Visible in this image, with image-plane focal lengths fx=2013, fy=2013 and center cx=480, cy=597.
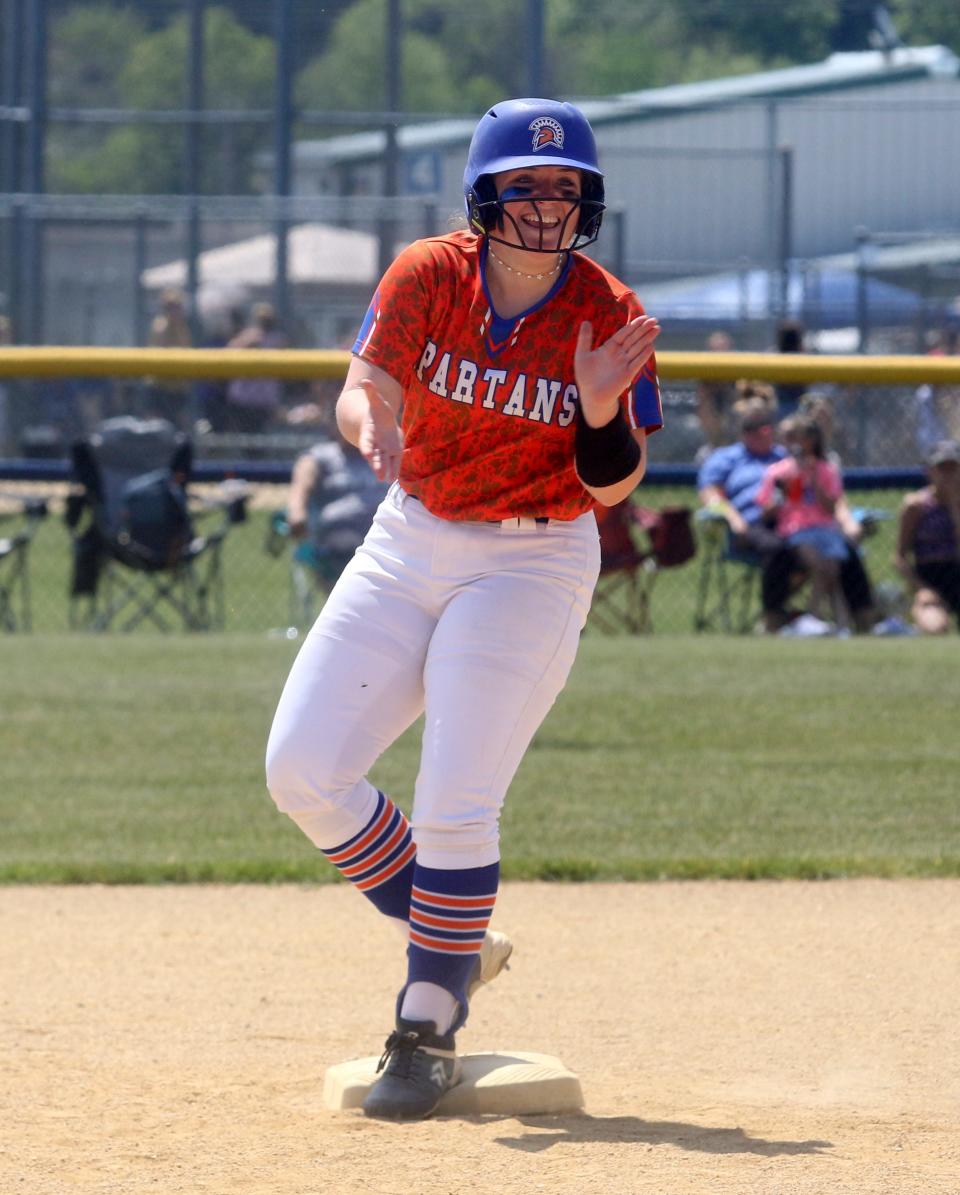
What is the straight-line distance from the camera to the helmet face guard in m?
3.52

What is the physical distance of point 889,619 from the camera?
34.3ft

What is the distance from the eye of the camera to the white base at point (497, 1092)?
3.66 meters

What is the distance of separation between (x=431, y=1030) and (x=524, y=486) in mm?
998

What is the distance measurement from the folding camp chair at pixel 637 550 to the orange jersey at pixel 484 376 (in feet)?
20.3

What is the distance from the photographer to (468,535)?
3.63 m

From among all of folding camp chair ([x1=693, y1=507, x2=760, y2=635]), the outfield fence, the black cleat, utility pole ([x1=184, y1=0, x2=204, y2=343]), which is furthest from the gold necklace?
utility pole ([x1=184, y1=0, x2=204, y2=343])

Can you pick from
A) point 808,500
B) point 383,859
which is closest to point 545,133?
point 383,859

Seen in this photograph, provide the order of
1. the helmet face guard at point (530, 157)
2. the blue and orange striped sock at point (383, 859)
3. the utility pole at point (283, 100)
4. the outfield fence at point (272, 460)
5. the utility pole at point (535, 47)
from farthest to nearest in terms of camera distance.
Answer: the utility pole at point (283, 100) < the utility pole at point (535, 47) < the outfield fence at point (272, 460) < the blue and orange striped sock at point (383, 859) < the helmet face guard at point (530, 157)

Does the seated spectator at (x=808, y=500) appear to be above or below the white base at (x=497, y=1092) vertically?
above

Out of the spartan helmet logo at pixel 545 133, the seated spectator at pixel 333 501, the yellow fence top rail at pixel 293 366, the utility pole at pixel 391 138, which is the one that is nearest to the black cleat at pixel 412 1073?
the spartan helmet logo at pixel 545 133

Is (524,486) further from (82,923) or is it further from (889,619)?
(889,619)

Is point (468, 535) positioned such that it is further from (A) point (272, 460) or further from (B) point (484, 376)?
(A) point (272, 460)

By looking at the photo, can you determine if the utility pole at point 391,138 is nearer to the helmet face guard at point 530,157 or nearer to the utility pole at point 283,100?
the utility pole at point 283,100

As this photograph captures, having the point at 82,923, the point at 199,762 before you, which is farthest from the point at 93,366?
the point at 82,923
